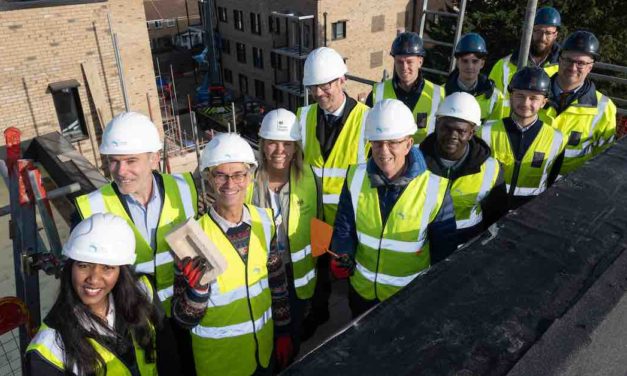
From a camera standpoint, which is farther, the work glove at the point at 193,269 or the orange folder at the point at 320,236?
the orange folder at the point at 320,236

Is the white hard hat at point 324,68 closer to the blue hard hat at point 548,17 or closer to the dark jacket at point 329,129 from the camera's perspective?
the dark jacket at point 329,129

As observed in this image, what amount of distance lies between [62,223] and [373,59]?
27.8 metres

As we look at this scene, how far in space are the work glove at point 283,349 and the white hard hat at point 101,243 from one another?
147cm

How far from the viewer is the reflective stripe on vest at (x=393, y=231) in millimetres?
3576

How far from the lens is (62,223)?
9.68 m

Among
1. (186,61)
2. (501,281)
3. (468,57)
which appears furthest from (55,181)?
(186,61)

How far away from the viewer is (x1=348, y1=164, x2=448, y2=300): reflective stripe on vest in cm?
358

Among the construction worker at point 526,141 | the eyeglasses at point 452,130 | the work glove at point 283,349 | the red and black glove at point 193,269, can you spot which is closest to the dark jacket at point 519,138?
the construction worker at point 526,141

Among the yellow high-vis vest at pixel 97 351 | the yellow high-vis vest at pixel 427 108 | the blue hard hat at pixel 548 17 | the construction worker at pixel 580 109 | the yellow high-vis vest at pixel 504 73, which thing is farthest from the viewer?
the yellow high-vis vest at pixel 504 73

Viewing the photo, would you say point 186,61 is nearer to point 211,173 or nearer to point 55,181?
point 55,181

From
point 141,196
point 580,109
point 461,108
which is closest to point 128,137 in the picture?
point 141,196

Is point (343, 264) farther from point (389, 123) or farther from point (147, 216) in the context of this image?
point (147, 216)

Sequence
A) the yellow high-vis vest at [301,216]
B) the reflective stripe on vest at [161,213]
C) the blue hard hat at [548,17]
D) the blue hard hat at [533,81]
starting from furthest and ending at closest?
the blue hard hat at [548,17] < the blue hard hat at [533,81] < the yellow high-vis vest at [301,216] < the reflective stripe on vest at [161,213]

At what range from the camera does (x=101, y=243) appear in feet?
9.30
